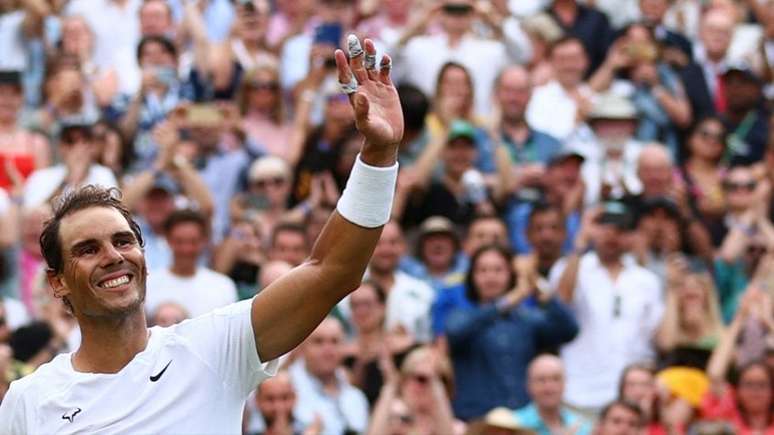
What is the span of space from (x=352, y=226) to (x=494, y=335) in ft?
19.6

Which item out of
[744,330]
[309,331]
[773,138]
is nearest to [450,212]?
[744,330]

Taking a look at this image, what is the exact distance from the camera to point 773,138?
1420 centimetres

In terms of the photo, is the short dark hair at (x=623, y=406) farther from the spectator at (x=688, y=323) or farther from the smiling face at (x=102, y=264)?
the smiling face at (x=102, y=264)

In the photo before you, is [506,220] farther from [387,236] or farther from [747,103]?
[747,103]

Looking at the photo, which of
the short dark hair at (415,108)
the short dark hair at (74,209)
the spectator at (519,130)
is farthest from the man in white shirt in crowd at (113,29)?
the short dark hair at (74,209)

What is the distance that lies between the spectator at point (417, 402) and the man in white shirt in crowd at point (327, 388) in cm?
15

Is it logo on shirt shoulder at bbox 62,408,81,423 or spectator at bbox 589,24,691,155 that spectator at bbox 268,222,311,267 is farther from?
logo on shirt shoulder at bbox 62,408,81,423

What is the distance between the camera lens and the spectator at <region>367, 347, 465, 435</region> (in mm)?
9922

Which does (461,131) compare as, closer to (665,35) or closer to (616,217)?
(616,217)

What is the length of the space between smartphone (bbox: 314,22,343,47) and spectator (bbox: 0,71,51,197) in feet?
8.87

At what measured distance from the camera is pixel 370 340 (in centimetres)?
1086

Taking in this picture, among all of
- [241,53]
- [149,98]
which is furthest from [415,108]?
[149,98]

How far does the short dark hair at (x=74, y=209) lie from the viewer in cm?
513

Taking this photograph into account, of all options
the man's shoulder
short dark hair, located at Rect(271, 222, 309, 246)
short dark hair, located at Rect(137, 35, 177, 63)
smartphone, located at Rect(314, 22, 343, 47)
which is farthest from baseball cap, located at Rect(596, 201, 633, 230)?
the man's shoulder
